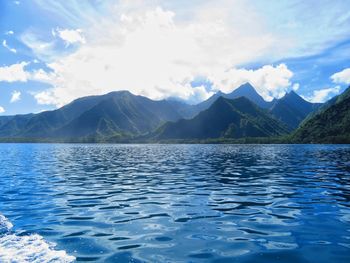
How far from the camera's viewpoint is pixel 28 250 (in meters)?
16.2

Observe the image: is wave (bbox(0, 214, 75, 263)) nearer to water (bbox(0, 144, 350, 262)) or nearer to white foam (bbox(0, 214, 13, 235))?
water (bbox(0, 144, 350, 262))

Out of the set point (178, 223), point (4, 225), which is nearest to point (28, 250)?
point (4, 225)

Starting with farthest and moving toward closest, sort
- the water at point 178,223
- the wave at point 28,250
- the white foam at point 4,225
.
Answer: the white foam at point 4,225 → the water at point 178,223 → the wave at point 28,250

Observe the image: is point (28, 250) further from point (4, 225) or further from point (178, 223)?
point (178, 223)

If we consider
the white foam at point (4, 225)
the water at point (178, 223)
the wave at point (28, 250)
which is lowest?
the water at point (178, 223)

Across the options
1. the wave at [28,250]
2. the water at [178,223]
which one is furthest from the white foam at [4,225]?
the wave at [28,250]

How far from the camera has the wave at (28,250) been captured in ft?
48.9

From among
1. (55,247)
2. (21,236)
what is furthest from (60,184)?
(55,247)

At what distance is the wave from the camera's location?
48.9ft

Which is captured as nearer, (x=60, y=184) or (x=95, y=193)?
(x=95, y=193)

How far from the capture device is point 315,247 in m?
16.8

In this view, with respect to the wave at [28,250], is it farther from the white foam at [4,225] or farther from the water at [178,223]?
the white foam at [4,225]

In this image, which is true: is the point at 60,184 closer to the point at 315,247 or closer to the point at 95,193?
the point at 95,193

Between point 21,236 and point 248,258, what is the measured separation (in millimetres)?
12786
